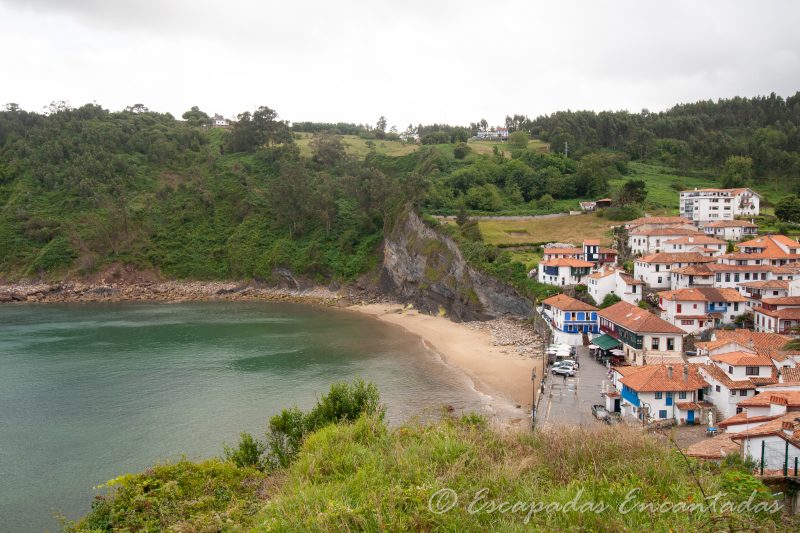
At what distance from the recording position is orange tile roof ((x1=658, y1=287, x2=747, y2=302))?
34.9m

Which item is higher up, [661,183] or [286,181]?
[286,181]

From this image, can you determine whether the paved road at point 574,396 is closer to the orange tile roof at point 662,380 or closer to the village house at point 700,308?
the orange tile roof at point 662,380

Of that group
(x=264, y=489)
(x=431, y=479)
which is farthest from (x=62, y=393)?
(x=431, y=479)

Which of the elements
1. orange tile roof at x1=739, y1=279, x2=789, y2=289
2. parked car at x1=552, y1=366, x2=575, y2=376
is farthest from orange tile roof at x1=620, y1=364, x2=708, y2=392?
orange tile roof at x1=739, y1=279, x2=789, y2=289

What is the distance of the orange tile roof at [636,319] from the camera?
32.2 metres

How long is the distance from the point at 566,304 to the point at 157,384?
30.0 m

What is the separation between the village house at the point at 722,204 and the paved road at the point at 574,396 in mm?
37822

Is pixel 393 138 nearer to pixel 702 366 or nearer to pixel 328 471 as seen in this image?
pixel 702 366

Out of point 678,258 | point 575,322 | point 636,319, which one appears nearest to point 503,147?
point 678,258

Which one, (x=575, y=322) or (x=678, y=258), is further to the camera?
(x=678, y=258)

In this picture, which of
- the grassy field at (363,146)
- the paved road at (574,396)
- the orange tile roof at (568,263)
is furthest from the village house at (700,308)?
the grassy field at (363,146)

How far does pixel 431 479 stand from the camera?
32.0 ft

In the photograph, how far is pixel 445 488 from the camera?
30.1ft

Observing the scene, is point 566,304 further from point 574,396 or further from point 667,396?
point 667,396
